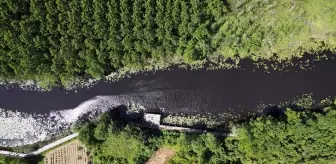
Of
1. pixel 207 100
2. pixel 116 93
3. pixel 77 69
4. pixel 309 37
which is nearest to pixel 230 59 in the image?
pixel 207 100

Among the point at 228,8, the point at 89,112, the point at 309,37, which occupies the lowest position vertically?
the point at 89,112

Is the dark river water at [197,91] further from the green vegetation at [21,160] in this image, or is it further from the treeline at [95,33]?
the green vegetation at [21,160]

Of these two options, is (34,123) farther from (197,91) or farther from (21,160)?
(197,91)

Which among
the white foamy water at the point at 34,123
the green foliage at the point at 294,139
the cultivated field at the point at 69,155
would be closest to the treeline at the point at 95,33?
the white foamy water at the point at 34,123

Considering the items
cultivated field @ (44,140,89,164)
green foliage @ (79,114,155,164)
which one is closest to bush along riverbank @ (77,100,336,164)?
green foliage @ (79,114,155,164)

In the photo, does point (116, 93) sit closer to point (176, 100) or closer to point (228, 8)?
point (176, 100)

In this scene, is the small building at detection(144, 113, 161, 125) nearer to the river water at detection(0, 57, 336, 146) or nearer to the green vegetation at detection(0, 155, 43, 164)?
the river water at detection(0, 57, 336, 146)

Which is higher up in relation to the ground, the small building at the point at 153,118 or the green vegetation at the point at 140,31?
the green vegetation at the point at 140,31
